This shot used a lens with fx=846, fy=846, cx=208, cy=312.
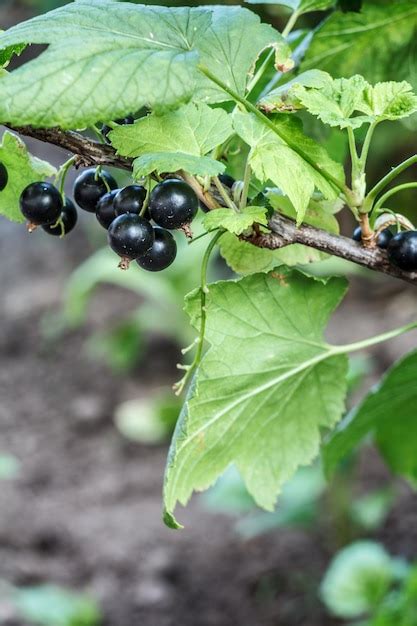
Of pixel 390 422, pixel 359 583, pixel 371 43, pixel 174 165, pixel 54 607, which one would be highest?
pixel 371 43

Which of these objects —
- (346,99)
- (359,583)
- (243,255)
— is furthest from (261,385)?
(359,583)

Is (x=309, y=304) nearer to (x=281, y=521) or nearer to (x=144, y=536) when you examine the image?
(x=281, y=521)

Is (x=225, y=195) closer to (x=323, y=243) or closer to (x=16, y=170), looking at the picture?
(x=323, y=243)

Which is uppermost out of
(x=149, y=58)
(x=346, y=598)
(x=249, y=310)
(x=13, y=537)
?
(x=149, y=58)

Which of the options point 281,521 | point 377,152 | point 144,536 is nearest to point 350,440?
point 281,521

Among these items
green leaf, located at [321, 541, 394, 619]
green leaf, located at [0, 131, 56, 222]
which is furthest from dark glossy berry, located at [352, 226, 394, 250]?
green leaf, located at [321, 541, 394, 619]

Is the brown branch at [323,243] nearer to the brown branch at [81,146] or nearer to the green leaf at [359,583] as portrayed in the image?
the brown branch at [81,146]
